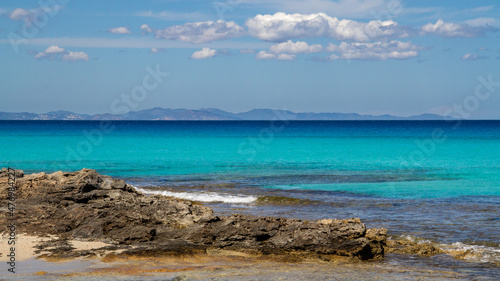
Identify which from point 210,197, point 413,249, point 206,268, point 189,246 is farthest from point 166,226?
point 210,197

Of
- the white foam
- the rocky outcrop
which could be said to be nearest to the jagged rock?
the rocky outcrop

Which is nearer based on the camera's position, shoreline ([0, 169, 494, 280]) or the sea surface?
shoreline ([0, 169, 494, 280])

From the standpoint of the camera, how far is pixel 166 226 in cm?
1344

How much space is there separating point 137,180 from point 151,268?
65.2ft

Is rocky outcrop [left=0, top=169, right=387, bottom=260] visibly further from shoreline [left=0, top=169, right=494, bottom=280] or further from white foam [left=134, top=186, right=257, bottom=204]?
white foam [left=134, top=186, right=257, bottom=204]

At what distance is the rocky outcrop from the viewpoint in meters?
12.1

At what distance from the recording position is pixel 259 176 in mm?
31516

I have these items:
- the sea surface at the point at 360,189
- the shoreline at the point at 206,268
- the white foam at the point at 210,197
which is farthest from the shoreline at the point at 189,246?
the white foam at the point at 210,197

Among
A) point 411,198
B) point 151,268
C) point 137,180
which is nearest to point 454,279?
point 151,268

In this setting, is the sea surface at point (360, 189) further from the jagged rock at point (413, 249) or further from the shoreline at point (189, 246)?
the shoreline at point (189, 246)

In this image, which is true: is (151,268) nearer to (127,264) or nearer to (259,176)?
(127,264)

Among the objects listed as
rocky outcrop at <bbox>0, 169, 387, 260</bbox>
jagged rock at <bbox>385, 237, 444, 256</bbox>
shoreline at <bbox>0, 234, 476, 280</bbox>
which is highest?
rocky outcrop at <bbox>0, 169, 387, 260</bbox>

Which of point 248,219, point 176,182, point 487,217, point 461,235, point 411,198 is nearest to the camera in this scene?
point 248,219

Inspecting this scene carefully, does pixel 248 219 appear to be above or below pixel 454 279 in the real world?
above
